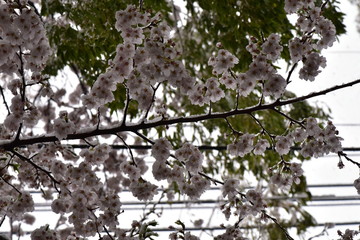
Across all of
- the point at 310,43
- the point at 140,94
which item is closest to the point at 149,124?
the point at 140,94

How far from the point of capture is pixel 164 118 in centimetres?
290

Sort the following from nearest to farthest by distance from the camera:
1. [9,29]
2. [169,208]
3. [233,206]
Answer: [9,29], [233,206], [169,208]

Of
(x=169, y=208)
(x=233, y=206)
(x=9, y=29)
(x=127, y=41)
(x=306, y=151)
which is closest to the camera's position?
(x=9, y=29)

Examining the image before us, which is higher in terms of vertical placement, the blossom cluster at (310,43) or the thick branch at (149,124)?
the blossom cluster at (310,43)

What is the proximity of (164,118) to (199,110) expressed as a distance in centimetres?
240

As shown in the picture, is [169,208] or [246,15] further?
[169,208]

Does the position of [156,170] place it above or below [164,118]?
below

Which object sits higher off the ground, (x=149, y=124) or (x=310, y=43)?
(x=310, y=43)

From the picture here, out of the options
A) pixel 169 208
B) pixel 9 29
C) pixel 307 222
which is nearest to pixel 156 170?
pixel 9 29

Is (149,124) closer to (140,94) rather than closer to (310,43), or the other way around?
(140,94)

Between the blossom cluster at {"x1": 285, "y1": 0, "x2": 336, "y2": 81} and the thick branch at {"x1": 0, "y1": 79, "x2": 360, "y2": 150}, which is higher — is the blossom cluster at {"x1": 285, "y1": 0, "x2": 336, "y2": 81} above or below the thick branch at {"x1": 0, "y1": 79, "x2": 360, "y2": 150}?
above

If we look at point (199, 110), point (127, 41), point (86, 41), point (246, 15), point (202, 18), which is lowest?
point (127, 41)

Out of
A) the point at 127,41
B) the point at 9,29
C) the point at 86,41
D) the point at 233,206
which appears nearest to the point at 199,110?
the point at 86,41

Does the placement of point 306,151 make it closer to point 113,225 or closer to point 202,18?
point 113,225
